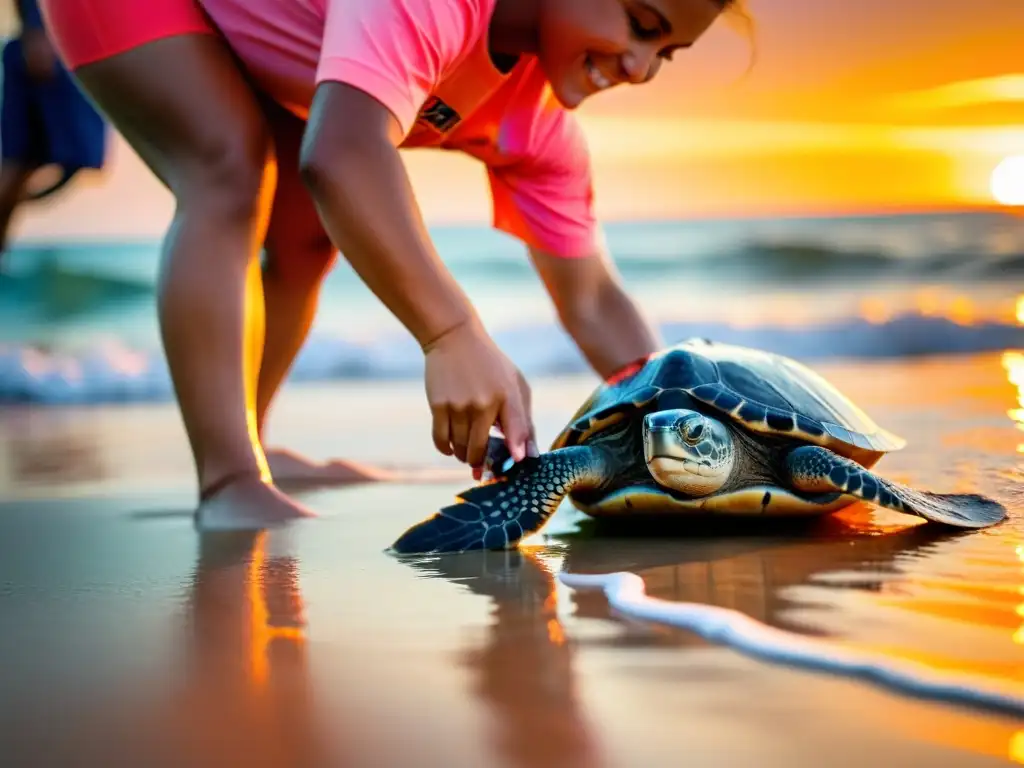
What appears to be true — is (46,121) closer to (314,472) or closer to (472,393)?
(314,472)

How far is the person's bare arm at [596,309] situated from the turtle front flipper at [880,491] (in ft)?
2.35

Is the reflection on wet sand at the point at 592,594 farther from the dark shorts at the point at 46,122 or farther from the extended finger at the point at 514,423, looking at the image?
the dark shorts at the point at 46,122

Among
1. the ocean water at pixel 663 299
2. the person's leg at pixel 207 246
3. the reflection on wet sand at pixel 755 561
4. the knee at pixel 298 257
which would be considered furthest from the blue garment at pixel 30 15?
the reflection on wet sand at pixel 755 561

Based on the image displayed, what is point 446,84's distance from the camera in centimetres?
177

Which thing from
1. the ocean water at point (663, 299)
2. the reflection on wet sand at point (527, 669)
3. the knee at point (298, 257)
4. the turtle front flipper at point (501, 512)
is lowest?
the reflection on wet sand at point (527, 669)

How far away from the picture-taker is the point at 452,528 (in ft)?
4.84

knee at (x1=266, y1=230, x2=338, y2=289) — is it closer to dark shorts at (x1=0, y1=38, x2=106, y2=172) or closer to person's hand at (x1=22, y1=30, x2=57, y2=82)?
dark shorts at (x1=0, y1=38, x2=106, y2=172)

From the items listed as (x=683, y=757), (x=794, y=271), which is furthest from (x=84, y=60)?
(x=794, y=271)

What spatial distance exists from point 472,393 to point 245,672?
51cm

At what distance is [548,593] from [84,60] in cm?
117

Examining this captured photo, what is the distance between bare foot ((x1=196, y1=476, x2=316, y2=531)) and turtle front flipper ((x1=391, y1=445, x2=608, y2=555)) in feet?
0.92

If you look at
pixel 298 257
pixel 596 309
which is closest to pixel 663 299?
pixel 596 309

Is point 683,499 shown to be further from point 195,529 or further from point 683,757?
point 683,757

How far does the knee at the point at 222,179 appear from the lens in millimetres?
1743
